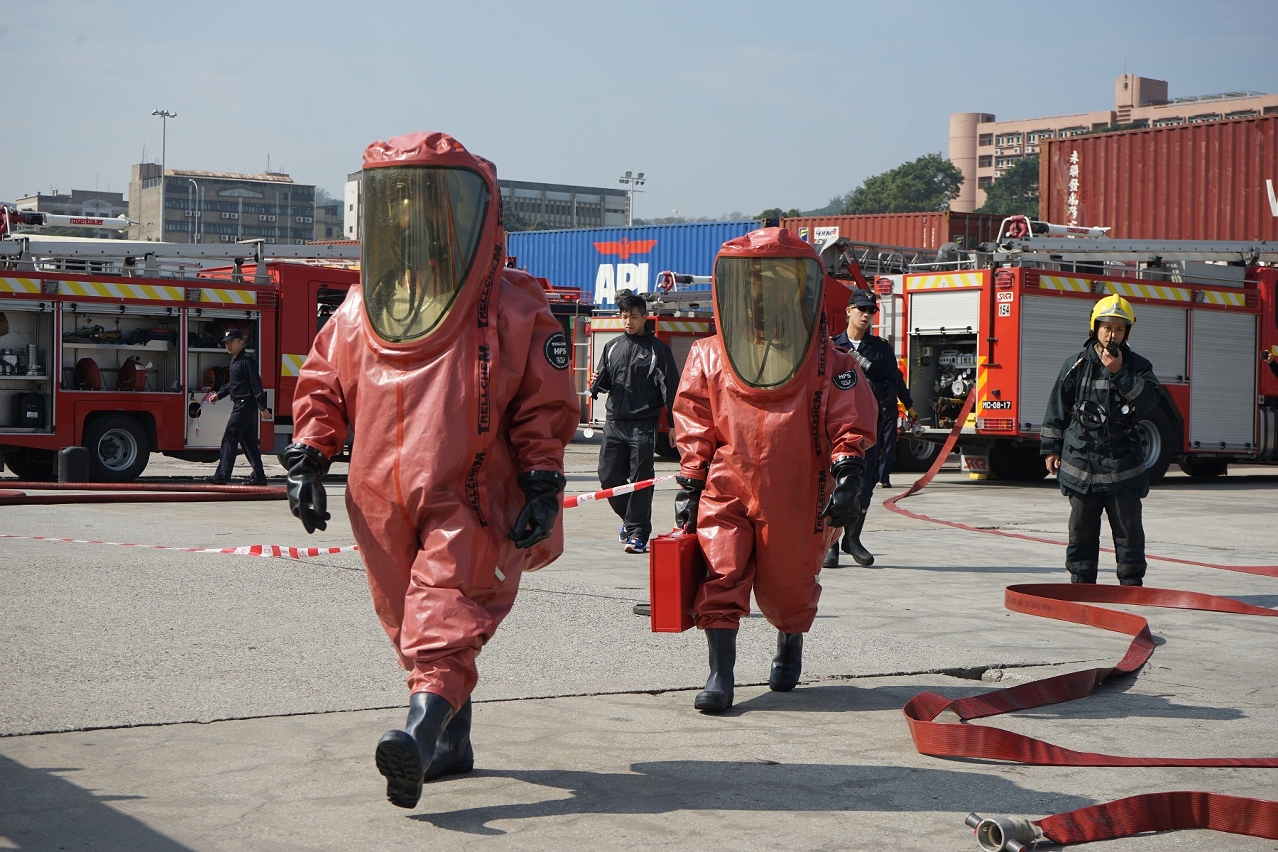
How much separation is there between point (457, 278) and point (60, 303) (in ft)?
41.0

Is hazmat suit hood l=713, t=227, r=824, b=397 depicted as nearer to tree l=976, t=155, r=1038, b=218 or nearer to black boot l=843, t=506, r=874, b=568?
black boot l=843, t=506, r=874, b=568

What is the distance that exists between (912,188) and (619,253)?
8841cm

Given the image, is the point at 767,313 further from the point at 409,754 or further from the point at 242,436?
the point at 242,436

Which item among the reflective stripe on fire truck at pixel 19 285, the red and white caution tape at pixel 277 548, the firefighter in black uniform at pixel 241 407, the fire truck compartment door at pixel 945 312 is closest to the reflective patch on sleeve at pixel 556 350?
the red and white caution tape at pixel 277 548

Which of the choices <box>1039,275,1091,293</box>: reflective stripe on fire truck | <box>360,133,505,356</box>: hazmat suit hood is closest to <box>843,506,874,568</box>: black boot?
<box>360,133,505,356</box>: hazmat suit hood

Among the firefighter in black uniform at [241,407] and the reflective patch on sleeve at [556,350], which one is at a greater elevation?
the reflective patch on sleeve at [556,350]

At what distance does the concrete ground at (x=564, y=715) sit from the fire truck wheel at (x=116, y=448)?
21.0ft

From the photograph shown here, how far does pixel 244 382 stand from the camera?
15070 millimetres

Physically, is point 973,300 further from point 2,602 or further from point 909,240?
point 909,240

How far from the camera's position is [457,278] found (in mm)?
4281

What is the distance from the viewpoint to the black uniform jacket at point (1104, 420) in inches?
308

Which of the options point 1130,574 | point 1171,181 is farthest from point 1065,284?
point 1171,181

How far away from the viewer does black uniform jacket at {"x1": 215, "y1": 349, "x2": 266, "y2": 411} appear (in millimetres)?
15023

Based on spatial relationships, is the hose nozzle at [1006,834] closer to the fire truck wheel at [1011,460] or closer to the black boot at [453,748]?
the black boot at [453,748]
